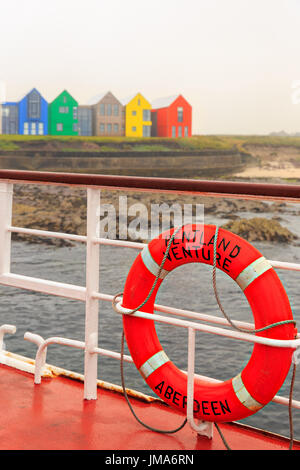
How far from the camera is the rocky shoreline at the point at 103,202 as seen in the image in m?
25.3

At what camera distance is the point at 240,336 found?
4.66 ft

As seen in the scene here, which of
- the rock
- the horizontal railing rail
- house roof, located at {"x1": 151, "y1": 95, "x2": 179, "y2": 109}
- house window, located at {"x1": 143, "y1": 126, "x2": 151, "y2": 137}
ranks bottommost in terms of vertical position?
the rock

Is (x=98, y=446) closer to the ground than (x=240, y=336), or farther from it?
closer to the ground

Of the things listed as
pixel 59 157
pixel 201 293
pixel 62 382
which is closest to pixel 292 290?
pixel 201 293

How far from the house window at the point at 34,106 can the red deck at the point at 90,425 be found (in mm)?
19374

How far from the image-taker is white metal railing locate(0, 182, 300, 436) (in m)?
1.46

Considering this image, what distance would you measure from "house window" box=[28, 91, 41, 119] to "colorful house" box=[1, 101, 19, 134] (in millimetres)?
500

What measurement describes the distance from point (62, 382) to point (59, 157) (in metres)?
21.9

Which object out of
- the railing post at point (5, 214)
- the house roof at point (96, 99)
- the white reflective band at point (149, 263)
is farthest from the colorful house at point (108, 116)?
the white reflective band at point (149, 263)

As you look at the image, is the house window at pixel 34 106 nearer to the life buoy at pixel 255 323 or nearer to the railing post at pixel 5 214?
the railing post at pixel 5 214

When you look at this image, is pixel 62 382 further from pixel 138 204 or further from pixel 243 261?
pixel 138 204

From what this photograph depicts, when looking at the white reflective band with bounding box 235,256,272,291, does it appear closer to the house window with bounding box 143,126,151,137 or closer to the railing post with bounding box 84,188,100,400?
the railing post with bounding box 84,188,100,400

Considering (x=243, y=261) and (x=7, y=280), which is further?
(x=7, y=280)

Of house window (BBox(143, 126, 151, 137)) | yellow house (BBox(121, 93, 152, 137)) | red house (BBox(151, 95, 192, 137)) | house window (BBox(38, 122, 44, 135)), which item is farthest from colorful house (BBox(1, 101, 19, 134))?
red house (BBox(151, 95, 192, 137))
